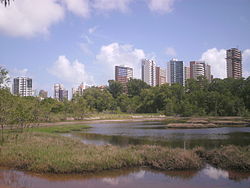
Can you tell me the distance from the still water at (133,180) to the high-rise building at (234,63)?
6991 inches

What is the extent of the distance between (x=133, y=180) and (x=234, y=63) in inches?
7300

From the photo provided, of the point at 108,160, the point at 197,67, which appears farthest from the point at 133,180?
the point at 197,67

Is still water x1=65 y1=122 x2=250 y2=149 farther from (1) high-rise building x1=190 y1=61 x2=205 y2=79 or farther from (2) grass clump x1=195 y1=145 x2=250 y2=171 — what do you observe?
(1) high-rise building x1=190 y1=61 x2=205 y2=79

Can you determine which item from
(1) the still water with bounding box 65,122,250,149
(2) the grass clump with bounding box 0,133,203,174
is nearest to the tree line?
(2) the grass clump with bounding box 0,133,203,174

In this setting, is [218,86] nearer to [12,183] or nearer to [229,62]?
[229,62]

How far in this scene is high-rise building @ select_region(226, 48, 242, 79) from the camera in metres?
178

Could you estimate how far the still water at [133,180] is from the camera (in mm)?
11781

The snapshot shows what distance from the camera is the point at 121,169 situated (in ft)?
46.9

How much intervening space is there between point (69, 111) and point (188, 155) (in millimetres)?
61510

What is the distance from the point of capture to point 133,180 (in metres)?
12.5

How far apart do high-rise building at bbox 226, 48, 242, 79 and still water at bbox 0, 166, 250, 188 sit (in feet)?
583

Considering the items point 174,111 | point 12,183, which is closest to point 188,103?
point 174,111

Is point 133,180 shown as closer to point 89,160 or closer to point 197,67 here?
point 89,160

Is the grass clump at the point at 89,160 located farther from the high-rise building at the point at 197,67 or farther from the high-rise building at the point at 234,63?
the high-rise building at the point at 197,67
